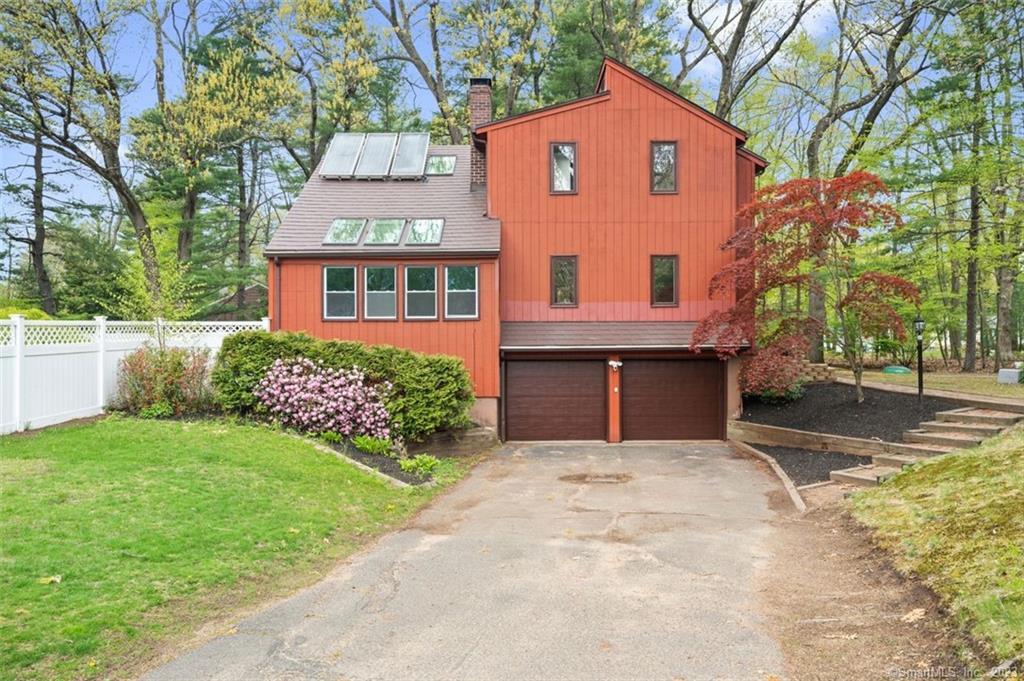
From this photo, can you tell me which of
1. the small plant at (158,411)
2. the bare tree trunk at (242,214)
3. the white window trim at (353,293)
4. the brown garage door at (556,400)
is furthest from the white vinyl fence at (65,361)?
the bare tree trunk at (242,214)

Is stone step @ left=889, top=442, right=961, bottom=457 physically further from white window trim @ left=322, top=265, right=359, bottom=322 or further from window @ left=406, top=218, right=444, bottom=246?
white window trim @ left=322, top=265, right=359, bottom=322

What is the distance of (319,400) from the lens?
40.9 ft

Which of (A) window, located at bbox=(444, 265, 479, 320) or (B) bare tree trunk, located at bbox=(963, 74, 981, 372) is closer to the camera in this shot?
(A) window, located at bbox=(444, 265, 479, 320)

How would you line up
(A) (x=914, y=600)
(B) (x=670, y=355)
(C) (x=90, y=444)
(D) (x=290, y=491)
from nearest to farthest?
(A) (x=914, y=600) → (D) (x=290, y=491) → (C) (x=90, y=444) → (B) (x=670, y=355)

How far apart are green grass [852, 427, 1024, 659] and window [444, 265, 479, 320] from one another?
361 inches

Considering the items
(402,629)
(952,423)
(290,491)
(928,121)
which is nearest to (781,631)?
(402,629)

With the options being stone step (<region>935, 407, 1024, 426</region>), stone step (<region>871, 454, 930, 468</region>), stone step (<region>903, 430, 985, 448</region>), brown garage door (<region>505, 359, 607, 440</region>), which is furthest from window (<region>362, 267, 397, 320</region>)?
stone step (<region>935, 407, 1024, 426</region>)

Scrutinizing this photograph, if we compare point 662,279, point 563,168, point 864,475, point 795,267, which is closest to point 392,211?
point 563,168

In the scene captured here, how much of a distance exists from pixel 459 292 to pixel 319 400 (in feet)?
14.8

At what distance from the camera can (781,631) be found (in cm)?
484

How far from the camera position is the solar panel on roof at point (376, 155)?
18320mm

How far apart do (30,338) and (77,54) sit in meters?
14.5

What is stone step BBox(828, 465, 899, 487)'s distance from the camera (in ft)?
32.6

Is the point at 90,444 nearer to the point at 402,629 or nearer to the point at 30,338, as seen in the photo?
the point at 30,338
